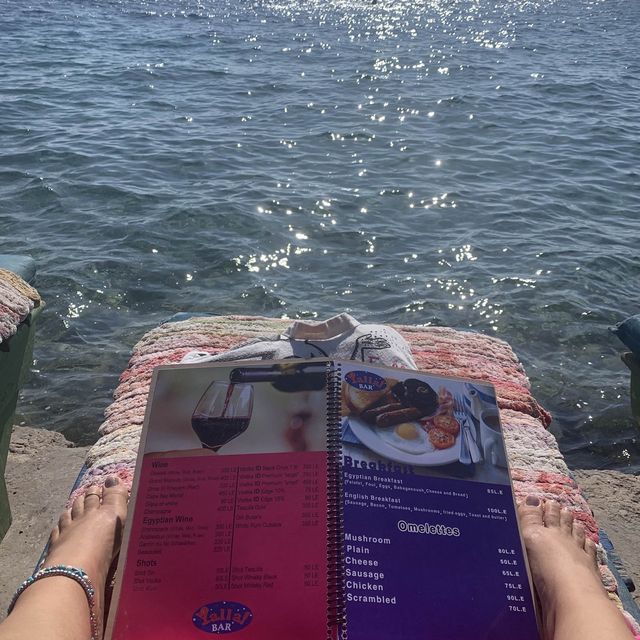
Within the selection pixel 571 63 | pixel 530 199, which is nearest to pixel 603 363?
pixel 530 199

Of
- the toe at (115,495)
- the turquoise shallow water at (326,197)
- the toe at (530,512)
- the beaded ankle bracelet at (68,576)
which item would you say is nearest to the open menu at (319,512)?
the beaded ankle bracelet at (68,576)

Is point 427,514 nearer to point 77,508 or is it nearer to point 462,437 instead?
point 462,437

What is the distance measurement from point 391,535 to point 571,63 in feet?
42.0

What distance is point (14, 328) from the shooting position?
2.97 metres

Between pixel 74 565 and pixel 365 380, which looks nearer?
pixel 74 565

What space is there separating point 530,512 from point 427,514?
57 cm

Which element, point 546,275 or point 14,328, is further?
point 546,275

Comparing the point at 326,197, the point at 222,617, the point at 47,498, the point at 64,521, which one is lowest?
the point at 326,197

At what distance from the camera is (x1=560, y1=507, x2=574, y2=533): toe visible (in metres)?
2.33

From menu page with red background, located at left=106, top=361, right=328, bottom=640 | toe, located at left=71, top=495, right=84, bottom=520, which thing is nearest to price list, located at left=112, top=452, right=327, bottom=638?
menu page with red background, located at left=106, top=361, right=328, bottom=640

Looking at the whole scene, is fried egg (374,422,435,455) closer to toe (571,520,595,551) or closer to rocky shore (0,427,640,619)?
toe (571,520,595,551)

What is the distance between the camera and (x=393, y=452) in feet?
6.88

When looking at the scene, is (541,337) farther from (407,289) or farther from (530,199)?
(530,199)

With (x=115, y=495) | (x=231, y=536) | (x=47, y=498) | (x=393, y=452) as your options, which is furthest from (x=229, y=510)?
(x=47, y=498)
